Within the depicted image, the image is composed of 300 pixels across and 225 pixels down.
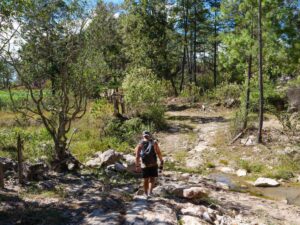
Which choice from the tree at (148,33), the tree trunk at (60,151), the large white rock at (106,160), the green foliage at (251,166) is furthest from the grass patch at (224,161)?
the tree at (148,33)

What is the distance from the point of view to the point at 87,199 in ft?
29.8

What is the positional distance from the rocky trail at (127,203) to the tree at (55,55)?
202 centimetres

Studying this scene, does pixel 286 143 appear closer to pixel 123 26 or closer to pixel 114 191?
pixel 114 191

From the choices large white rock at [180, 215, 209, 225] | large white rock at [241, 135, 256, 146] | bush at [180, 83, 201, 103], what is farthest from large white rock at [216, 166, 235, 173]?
bush at [180, 83, 201, 103]

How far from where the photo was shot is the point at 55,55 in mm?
11883

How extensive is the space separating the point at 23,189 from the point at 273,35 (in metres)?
11.2

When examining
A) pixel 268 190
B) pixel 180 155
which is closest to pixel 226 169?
pixel 268 190

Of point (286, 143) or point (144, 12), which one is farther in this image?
point (144, 12)

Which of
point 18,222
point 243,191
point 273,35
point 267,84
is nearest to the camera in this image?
point 18,222

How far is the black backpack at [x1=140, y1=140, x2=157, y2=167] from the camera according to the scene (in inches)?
356

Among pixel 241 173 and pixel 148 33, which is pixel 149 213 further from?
pixel 148 33

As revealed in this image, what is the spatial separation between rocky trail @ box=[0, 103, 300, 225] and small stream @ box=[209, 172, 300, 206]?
41 centimetres

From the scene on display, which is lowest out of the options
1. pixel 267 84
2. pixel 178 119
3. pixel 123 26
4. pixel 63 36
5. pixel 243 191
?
pixel 243 191

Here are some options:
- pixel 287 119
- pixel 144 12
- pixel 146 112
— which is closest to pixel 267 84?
pixel 287 119
